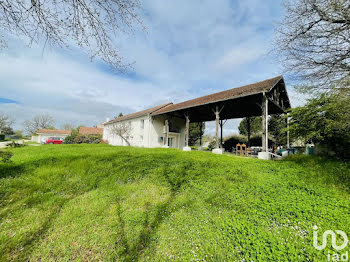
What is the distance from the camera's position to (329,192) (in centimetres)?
342

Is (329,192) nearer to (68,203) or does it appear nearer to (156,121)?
(68,203)

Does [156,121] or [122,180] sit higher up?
[156,121]

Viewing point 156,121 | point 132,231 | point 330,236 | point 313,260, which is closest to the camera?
point 313,260

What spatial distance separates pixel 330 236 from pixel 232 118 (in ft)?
46.5

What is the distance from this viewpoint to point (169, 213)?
2.88 meters

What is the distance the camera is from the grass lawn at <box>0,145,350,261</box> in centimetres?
198

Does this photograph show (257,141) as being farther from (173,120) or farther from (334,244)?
(334,244)

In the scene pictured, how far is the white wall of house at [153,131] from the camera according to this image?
17312 millimetres

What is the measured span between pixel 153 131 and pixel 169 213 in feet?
48.7

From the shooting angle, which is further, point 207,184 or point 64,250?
point 207,184

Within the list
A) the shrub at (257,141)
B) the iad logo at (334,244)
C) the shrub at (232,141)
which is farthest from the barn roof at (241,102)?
the iad logo at (334,244)

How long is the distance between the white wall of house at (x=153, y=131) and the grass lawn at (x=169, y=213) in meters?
12.4

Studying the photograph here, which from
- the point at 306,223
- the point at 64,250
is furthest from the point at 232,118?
the point at 64,250

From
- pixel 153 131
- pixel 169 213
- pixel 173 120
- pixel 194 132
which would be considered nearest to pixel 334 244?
pixel 169 213
